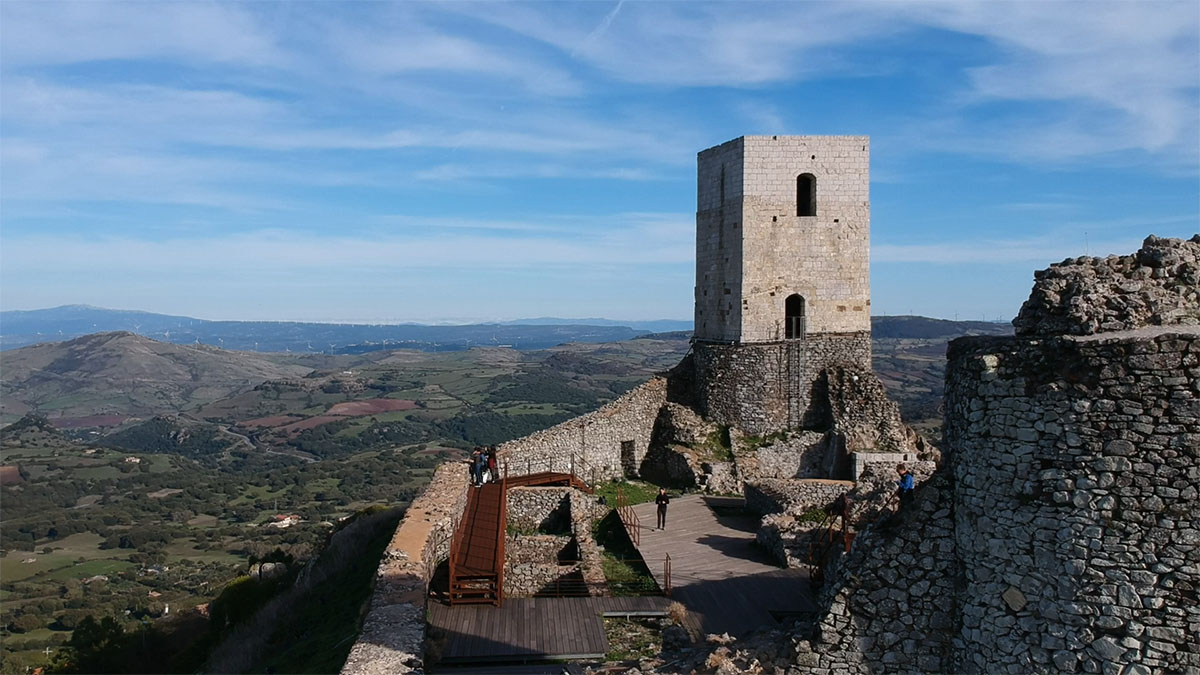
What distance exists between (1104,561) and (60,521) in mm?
118532

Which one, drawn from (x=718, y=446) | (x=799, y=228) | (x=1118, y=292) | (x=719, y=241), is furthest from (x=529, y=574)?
(x=799, y=228)

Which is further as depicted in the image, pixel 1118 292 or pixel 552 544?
pixel 552 544

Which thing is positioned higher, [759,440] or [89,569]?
[759,440]

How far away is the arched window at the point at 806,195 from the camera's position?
72.5ft

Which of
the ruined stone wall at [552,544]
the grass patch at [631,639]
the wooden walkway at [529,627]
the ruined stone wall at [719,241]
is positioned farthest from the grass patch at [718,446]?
the grass patch at [631,639]

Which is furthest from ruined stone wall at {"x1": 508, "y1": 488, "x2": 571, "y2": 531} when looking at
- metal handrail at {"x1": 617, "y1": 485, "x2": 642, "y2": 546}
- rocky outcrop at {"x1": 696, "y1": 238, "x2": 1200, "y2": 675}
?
rocky outcrop at {"x1": 696, "y1": 238, "x2": 1200, "y2": 675}

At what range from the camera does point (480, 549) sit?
1463 centimetres

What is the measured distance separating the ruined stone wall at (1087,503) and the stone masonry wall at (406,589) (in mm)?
6430

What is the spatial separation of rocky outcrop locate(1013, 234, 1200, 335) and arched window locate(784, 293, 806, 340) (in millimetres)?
15143

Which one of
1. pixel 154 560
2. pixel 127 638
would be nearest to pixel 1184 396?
pixel 127 638

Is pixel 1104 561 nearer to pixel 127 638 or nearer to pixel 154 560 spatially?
pixel 127 638

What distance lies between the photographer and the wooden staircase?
13336 millimetres

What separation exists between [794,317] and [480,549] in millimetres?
11617

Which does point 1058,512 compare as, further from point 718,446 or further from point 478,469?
point 718,446
